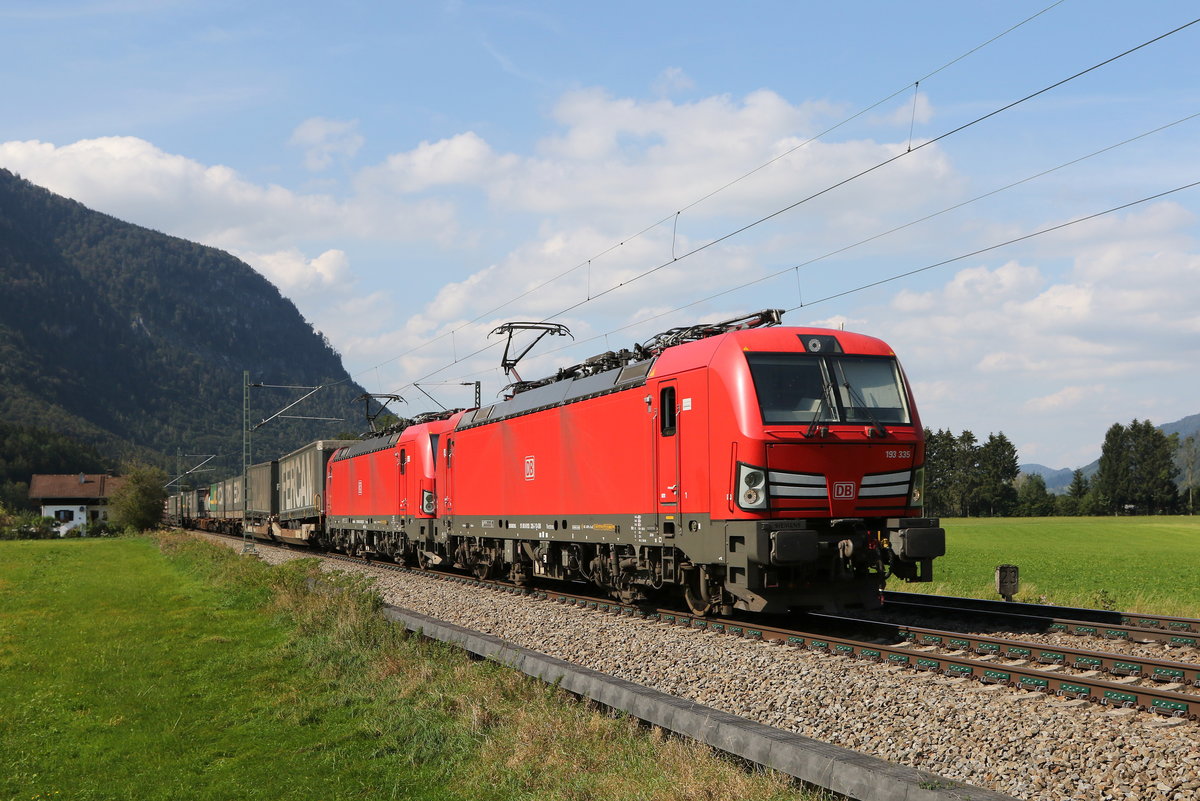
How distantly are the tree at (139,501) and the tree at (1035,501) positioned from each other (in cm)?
9879

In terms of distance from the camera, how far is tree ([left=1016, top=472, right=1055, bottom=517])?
421 ft

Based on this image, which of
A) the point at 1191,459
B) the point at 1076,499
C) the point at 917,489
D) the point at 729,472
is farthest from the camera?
the point at 1191,459

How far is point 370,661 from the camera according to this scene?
39.6 ft

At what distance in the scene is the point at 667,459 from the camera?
1505cm

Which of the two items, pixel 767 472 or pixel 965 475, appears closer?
pixel 767 472

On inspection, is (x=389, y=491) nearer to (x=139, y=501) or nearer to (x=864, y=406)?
(x=864, y=406)

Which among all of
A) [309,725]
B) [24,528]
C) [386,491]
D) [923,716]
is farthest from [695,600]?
[24,528]

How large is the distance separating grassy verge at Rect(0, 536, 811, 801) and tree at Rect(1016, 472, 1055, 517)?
12568cm

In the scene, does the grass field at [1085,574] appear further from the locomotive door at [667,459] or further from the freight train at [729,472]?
the locomotive door at [667,459]

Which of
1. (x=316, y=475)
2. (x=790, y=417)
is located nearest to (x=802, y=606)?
(x=790, y=417)

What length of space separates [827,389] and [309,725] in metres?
7.77

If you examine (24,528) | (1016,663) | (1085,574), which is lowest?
(24,528)

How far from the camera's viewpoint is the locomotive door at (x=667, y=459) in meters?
14.8

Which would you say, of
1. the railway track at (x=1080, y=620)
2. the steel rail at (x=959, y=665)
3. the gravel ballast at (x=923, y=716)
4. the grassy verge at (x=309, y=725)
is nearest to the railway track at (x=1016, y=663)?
the steel rail at (x=959, y=665)
